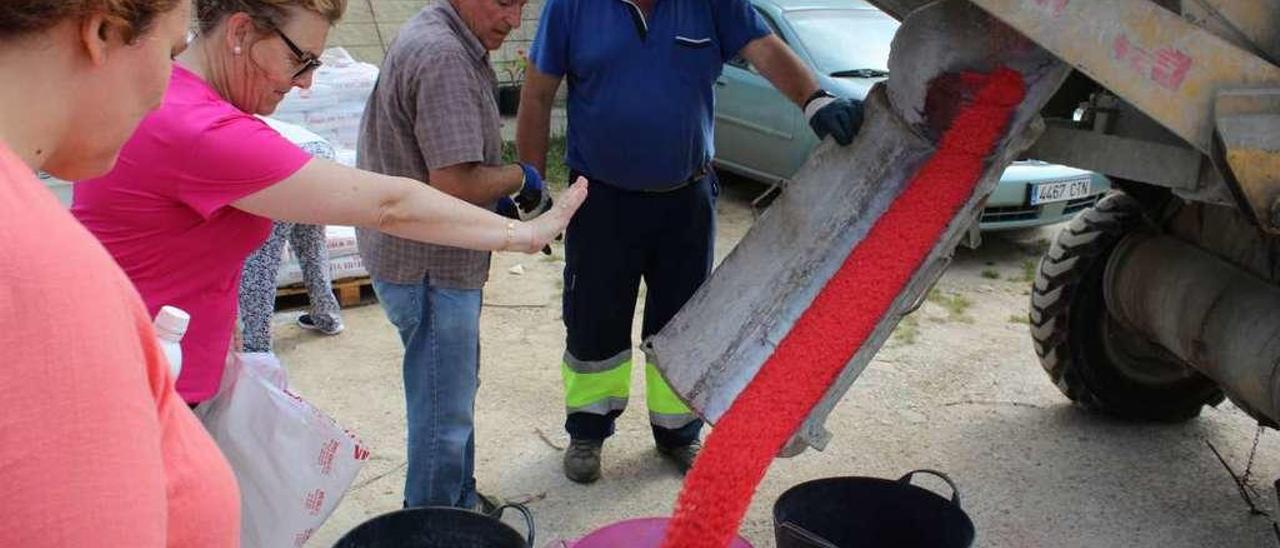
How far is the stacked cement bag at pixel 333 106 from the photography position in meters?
6.15

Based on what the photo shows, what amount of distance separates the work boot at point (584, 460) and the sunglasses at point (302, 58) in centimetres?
202

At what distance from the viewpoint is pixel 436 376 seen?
125 inches

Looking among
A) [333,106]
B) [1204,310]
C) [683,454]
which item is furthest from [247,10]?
[333,106]

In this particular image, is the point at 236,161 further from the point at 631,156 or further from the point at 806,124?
the point at 806,124

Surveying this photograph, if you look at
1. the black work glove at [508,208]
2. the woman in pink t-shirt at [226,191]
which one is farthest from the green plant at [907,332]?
the woman in pink t-shirt at [226,191]

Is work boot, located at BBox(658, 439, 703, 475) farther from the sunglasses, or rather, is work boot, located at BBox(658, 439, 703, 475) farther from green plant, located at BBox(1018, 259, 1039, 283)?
green plant, located at BBox(1018, 259, 1039, 283)

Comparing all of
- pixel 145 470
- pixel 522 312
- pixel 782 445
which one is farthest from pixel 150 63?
pixel 522 312

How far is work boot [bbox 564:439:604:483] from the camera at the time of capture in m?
4.00

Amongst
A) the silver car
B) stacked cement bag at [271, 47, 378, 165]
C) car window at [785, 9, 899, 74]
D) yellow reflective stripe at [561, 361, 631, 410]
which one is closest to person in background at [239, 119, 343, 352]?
stacked cement bag at [271, 47, 378, 165]

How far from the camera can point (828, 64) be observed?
23.5ft

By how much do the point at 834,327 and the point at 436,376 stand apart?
106cm

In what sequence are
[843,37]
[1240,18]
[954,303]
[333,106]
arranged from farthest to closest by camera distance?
[843,37]
[333,106]
[954,303]
[1240,18]

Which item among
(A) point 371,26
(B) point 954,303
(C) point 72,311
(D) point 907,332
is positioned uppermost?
(C) point 72,311

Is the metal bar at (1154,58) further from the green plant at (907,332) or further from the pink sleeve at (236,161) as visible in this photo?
the green plant at (907,332)
